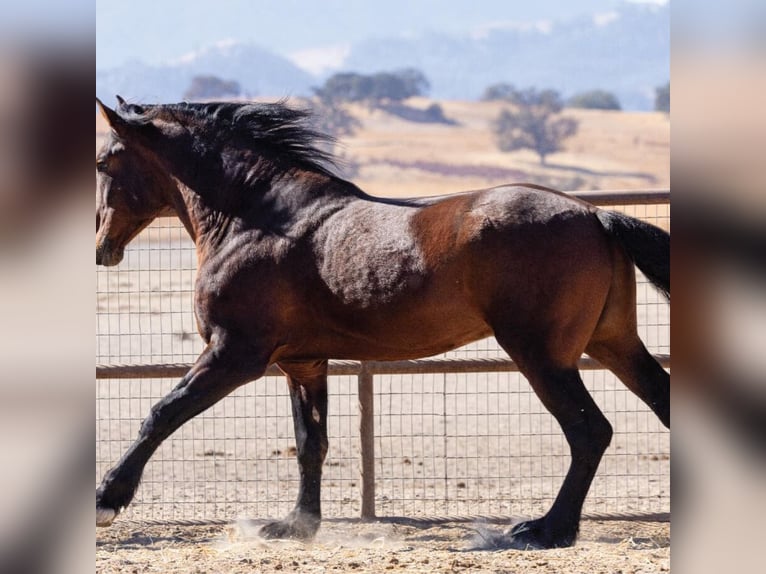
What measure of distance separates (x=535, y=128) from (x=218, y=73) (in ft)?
360

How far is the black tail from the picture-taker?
4410mm

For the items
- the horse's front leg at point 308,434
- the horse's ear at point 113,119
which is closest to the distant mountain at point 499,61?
the horse's front leg at point 308,434

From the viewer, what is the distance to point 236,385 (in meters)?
4.65

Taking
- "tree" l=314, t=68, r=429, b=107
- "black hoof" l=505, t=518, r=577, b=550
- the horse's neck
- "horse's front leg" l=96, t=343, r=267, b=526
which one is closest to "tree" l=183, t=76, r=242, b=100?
"tree" l=314, t=68, r=429, b=107

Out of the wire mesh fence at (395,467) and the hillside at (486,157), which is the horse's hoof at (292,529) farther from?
the hillside at (486,157)

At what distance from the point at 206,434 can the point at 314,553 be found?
320cm

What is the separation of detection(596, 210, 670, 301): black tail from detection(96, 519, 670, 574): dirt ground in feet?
4.16

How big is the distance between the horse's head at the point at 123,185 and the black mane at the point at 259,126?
7.1 inches

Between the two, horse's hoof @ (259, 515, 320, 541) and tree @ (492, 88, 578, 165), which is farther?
tree @ (492, 88, 578, 165)

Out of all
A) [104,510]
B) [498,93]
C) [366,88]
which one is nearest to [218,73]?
[498,93]

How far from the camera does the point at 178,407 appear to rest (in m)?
4.55

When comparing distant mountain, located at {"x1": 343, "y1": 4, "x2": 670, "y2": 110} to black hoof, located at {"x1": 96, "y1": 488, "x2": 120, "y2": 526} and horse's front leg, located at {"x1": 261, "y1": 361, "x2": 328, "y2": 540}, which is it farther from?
black hoof, located at {"x1": 96, "y1": 488, "x2": 120, "y2": 526}

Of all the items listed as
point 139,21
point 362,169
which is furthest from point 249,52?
point 362,169

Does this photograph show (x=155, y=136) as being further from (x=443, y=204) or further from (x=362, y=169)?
(x=362, y=169)
